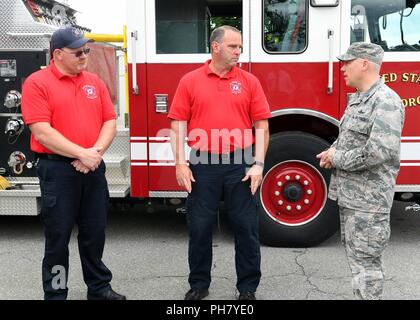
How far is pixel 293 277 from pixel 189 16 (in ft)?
7.59

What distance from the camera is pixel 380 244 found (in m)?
2.89

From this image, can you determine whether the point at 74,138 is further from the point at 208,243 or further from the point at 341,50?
the point at 341,50

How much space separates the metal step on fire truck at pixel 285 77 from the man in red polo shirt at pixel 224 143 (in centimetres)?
107

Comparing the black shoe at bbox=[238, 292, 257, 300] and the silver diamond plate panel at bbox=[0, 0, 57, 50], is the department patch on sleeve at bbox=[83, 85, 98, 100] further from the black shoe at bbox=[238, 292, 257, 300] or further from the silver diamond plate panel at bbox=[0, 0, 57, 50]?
the silver diamond plate panel at bbox=[0, 0, 57, 50]

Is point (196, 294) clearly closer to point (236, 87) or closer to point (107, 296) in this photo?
point (107, 296)

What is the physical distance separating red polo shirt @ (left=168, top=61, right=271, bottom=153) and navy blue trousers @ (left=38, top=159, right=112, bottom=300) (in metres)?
0.68

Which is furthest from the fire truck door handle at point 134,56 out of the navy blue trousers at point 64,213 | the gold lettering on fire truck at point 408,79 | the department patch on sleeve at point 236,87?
the gold lettering on fire truck at point 408,79

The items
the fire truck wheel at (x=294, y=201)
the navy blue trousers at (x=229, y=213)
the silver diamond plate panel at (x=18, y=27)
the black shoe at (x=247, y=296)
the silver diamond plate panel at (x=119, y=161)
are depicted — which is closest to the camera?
the navy blue trousers at (x=229, y=213)

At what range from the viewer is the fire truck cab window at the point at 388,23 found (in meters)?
4.35

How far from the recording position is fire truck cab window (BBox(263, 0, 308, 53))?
4395 millimetres

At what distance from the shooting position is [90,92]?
3266 millimetres

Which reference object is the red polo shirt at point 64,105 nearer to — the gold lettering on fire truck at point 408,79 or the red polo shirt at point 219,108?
the red polo shirt at point 219,108

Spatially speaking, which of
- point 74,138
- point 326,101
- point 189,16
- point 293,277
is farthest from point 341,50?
point 74,138

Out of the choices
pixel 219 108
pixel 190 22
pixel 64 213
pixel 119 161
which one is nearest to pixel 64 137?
pixel 64 213
